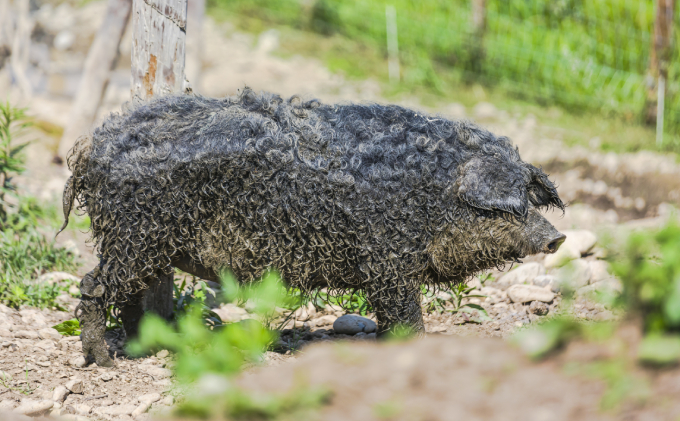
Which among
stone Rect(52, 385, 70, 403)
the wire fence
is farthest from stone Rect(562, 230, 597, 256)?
the wire fence

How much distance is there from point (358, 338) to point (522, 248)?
4.19 ft

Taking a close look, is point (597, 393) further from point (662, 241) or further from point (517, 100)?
point (517, 100)

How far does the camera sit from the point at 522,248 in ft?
10.3

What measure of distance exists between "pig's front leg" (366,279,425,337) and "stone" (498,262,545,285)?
1.46m

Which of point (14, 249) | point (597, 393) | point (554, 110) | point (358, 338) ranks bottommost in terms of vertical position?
point (358, 338)

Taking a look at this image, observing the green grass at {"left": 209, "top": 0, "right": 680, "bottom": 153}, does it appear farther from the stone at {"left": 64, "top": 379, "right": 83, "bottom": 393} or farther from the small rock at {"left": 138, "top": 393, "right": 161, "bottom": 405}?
the stone at {"left": 64, "top": 379, "right": 83, "bottom": 393}

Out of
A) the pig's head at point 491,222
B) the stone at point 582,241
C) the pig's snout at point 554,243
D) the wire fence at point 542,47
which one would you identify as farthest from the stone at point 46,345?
the wire fence at point 542,47

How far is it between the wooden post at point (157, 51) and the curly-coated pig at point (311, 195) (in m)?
0.54

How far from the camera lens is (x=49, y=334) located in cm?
378

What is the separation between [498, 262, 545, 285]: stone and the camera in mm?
4523

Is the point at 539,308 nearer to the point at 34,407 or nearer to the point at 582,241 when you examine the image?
the point at 582,241

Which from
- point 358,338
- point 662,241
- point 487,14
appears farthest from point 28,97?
point 662,241

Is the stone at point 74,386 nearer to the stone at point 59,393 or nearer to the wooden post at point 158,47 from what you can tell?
the stone at point 59,393

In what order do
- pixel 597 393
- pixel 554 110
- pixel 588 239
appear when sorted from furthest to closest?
pixel 554 110 < pixel 588 239 < pixel 597 393
